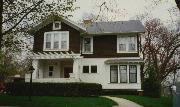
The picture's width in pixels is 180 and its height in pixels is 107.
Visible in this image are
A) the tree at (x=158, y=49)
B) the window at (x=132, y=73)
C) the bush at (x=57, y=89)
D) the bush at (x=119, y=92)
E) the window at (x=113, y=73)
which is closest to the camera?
the bush at (x=57, y=89)

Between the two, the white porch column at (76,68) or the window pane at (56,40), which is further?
the window pane at (56,40)

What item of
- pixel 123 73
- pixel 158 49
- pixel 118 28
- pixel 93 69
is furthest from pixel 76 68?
Answer: pixel 158 49

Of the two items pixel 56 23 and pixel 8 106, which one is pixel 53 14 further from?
pixel 56 23

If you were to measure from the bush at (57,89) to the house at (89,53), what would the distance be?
4175 mm

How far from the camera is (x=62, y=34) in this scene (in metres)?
36.1

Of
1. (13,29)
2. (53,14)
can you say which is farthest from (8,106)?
(53,14)

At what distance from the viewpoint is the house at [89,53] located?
3478cm

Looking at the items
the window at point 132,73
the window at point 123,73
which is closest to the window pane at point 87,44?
the window at point 123,73

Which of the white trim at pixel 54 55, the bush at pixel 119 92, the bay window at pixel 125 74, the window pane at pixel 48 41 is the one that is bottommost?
the bush at pixel 119 92

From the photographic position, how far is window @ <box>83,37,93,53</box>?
36531 millimetres

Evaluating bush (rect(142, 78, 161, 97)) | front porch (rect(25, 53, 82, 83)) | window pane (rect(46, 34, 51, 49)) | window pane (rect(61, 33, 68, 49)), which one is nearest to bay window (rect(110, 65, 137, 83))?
bush (rect(142, 78, 161, 97))

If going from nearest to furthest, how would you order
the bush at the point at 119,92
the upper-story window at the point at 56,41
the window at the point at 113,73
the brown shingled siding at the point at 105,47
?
the bush at the point at 119,92, the window at the point at 113,73, the upper-story window at the point at 56,41, the brown shingled siding at the point at 105,47

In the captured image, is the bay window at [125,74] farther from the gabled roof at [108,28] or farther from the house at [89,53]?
the gabled roof at [108,28]

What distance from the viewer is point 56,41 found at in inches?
1416
